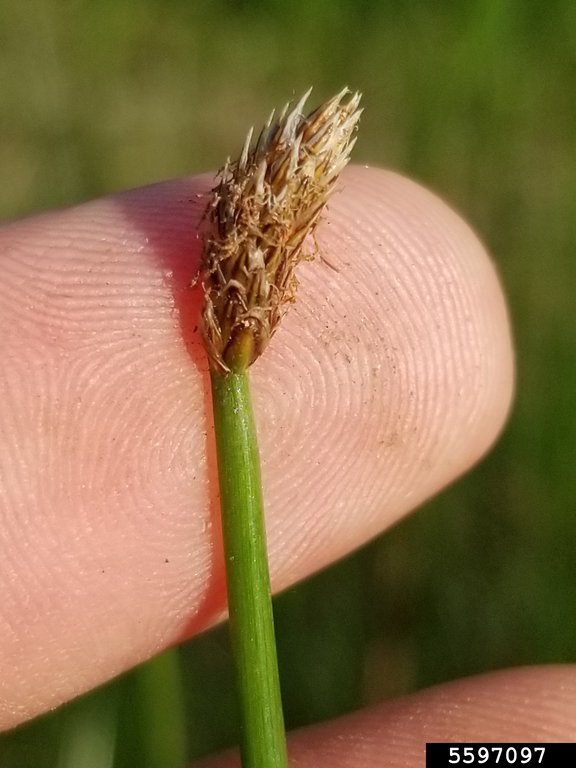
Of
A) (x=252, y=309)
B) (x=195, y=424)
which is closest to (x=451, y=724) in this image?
(x=195, y=424)

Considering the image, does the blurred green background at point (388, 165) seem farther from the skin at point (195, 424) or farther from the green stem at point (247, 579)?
the green stem at point (247, 579)

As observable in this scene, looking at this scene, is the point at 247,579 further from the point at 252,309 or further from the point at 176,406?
the point at 252,309

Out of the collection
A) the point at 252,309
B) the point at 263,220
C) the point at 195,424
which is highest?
the point at 263,220

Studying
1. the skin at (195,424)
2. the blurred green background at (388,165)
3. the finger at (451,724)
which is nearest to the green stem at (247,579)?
the skin at (195,424)

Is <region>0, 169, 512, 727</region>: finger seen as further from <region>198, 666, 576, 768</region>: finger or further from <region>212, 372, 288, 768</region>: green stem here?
<region>198, 666, 576, 768</region>: finger

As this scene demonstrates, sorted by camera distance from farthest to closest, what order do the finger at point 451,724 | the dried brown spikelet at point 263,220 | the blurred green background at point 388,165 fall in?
the blurred green background at point 388,165
the finger at point 451,724
the dried brown spikelet at point 263,220

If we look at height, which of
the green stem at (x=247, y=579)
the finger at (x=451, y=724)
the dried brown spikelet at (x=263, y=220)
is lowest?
the finger at (x=451, y=724)

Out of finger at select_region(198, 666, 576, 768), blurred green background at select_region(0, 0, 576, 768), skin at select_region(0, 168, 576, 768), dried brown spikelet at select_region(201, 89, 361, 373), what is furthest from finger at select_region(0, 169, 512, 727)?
blurred green background at select_region(0, 0, 576, 768)
